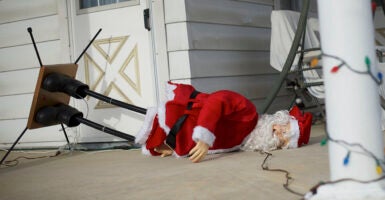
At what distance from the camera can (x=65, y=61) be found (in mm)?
3201

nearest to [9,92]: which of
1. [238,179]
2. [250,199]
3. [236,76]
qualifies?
[236,76]

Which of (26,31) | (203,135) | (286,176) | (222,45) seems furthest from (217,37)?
(286,176)

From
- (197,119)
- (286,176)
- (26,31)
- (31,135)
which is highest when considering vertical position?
(26,31)

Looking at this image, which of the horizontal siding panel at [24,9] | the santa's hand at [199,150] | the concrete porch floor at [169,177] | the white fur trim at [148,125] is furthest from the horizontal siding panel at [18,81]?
the santa's hand at [199,150]

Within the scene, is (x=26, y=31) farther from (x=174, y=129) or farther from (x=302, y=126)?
(x=302, y=126)

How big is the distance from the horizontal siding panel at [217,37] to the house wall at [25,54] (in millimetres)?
879

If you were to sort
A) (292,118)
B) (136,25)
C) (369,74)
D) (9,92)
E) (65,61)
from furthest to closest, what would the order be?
(9,92), (65,61), (136,25), (292,118), (369,74)

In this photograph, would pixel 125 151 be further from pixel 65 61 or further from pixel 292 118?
pixel 292 118

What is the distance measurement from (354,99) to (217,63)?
7.50ft

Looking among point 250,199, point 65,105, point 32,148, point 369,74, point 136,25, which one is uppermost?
point 136,25

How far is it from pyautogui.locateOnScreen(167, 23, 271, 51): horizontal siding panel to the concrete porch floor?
0.88 metres

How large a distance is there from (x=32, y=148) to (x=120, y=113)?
87 cm

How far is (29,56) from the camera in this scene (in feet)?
11.1

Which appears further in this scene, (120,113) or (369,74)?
(120,113)
